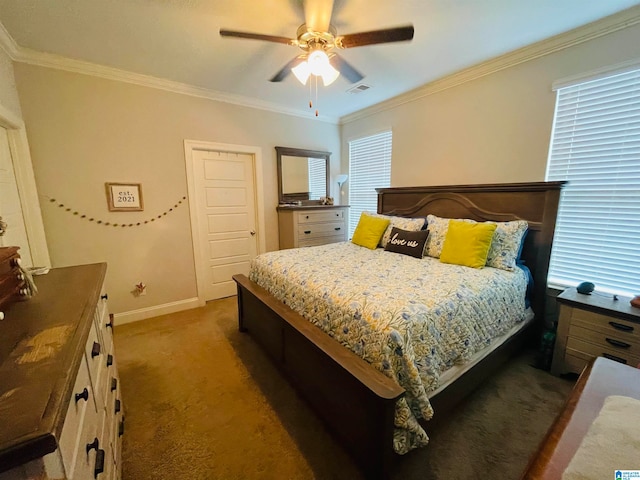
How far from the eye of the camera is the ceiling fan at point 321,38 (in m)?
1.62

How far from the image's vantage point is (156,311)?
3.12 meters

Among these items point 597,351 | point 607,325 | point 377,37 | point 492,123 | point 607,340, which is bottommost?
point 597,351

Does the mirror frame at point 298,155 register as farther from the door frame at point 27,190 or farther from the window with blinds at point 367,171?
the door frame at point 27,190

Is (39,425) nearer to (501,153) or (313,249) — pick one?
(313,249)

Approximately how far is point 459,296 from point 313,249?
1.52 m

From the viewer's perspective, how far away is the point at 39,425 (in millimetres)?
479

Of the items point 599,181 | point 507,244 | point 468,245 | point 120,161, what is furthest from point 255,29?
point 599,181

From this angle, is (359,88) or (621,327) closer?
(621,327)

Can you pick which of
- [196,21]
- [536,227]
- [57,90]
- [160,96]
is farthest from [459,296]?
[57,90]

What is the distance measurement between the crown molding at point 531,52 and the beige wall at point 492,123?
1.7 inches

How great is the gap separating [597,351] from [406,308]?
63.4 inches

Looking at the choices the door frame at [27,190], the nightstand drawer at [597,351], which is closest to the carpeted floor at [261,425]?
the nightstand drawer at [597,351]

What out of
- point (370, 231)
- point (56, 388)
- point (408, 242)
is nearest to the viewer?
point (56, 388)

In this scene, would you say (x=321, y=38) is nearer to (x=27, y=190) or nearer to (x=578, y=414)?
(x=578, y=414)
